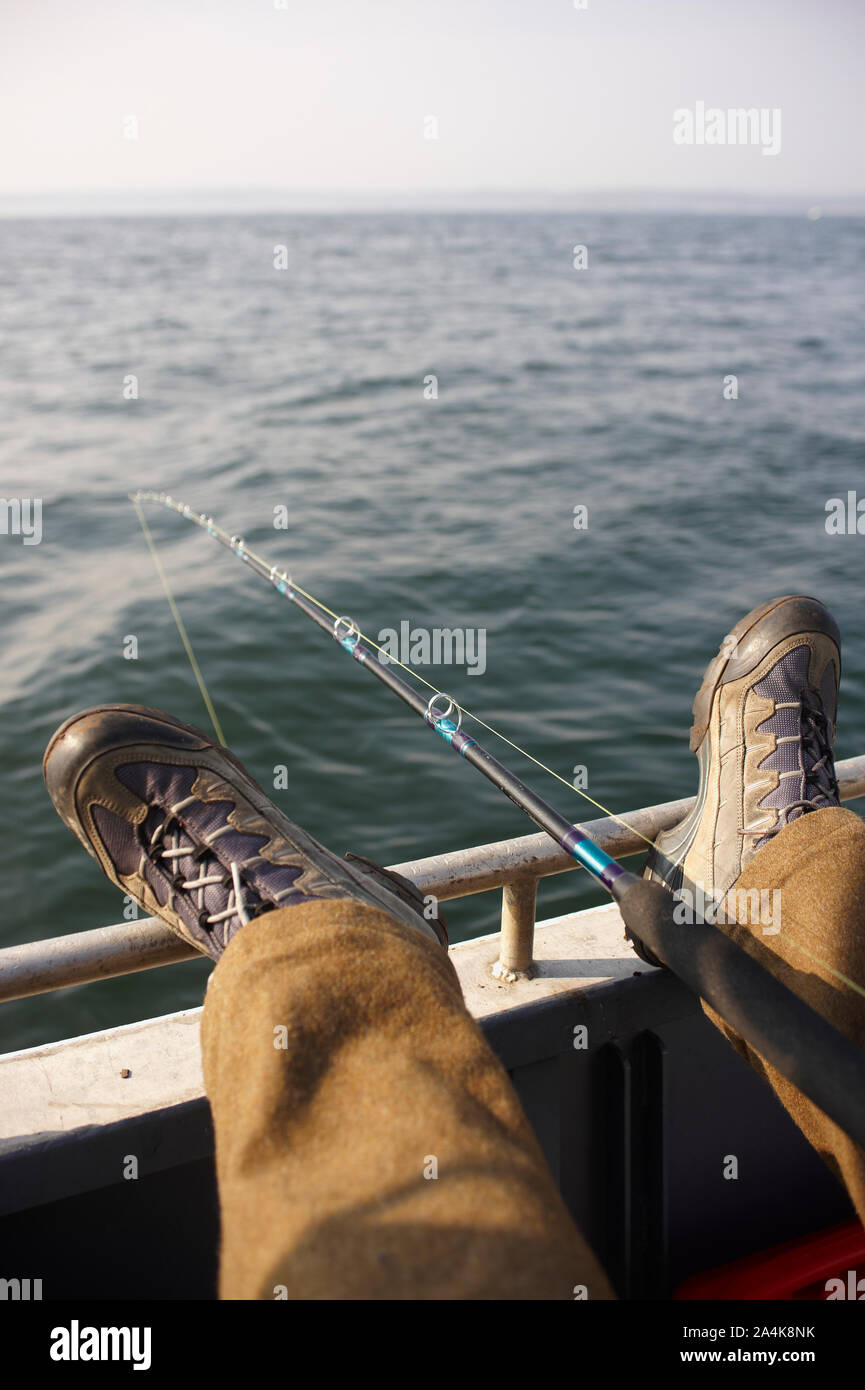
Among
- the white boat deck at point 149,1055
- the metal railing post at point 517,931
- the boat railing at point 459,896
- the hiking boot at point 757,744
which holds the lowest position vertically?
the white boat deck at point 149,1055

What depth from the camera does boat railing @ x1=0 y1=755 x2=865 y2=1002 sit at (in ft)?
5.06

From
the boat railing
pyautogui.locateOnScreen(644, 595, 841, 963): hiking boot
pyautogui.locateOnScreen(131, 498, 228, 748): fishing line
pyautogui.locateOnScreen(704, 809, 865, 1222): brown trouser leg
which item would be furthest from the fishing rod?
pyautogui.locateOnScreen(131, 498, 228, 748): fishing line

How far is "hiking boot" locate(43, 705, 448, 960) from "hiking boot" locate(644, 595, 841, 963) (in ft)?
1.70

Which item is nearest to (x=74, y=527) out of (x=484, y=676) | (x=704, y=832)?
(x=484, y=676)

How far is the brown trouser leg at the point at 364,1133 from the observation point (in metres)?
1.13

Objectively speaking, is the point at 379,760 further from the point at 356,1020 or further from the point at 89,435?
the point at 89,435

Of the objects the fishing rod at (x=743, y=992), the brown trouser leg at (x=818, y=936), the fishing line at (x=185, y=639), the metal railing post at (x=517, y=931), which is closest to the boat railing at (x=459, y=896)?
the metal railing post at (x=517, y=931)

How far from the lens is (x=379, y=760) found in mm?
6238

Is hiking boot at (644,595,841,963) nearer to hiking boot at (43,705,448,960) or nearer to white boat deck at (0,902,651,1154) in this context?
white boat deck at (0,902,651,1154)

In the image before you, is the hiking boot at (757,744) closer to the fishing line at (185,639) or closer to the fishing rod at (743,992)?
the fishing rod at (743,992)

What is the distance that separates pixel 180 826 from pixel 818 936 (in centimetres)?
106

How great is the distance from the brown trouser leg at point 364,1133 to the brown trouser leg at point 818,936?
1.70 feet

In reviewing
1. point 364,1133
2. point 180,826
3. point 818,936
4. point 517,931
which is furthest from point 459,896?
point 364,1133

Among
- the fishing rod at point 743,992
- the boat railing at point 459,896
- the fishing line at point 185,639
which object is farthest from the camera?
the fishing line at point 185,639
